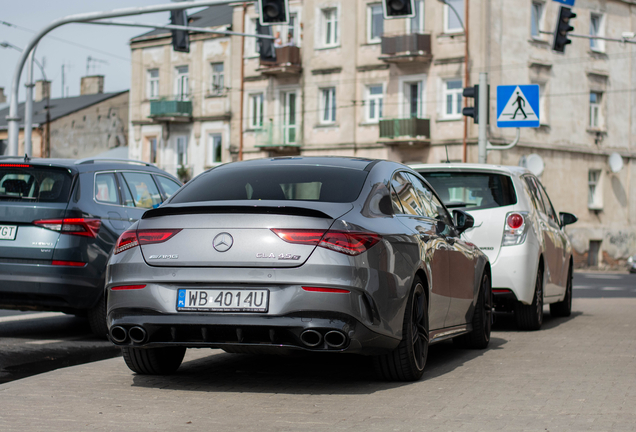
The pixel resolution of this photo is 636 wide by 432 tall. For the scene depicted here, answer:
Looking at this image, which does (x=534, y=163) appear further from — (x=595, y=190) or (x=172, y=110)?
(x=172, y=110)

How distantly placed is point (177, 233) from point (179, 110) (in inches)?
1762

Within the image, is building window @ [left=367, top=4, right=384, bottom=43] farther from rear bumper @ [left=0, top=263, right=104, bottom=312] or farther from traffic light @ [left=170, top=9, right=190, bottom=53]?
rear bumper @ [left=0, top=263, right=104, bottom=312]

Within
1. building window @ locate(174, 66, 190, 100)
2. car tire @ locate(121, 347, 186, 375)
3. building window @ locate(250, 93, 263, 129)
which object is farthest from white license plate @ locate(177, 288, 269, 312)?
building window @ locate(174, 66, 190, 100)

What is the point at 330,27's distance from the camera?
44406 millimetres

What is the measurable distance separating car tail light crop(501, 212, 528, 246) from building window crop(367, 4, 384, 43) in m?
32.8

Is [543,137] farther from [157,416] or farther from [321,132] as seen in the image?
[157,416]

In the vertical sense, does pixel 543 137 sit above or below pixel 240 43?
below

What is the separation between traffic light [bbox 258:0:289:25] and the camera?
59.8 feet

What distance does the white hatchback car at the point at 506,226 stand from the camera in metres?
10.4

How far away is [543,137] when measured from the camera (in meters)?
40.7

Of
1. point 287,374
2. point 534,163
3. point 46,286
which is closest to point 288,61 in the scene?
point 534,163

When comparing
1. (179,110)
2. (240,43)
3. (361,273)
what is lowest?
(361,273)

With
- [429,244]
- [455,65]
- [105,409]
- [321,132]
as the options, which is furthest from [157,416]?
[321,132]

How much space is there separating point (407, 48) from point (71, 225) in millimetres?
32582
